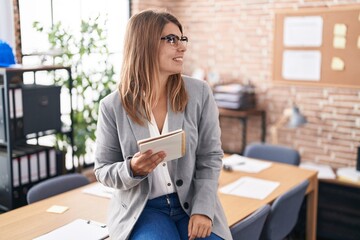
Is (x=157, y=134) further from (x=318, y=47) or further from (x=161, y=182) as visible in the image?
(x=318, y=47)

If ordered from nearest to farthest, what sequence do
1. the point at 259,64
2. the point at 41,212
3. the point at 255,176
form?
1. the point at 41,212
2. the point at 255,176
3. the point at 259,64

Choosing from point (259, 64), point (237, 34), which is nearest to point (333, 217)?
point (259, 64)

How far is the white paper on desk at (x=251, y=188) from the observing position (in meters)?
2.71

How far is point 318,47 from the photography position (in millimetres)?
Answer: 4512

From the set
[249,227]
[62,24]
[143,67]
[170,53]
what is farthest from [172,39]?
[62,24]

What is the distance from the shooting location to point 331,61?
175 inches

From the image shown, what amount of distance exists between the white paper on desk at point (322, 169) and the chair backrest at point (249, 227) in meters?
1.71

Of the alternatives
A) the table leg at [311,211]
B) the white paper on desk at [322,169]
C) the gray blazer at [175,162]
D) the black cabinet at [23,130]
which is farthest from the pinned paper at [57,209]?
the white paper on desk at [322,169]

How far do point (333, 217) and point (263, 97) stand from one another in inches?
63.3

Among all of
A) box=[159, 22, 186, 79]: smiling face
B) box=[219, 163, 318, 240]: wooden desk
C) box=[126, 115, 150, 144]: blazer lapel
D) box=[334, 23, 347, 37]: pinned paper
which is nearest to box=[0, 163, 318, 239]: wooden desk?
box=[219, 163, 318, 240]: wooden desk

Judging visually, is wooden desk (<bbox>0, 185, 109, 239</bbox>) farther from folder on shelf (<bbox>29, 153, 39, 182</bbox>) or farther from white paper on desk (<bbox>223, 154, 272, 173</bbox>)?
white paper on desk (<bbox>223, 154, 272, 173</bbox>)

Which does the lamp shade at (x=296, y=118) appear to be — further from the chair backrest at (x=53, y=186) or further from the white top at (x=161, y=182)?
the white top at (x=161, y=182)

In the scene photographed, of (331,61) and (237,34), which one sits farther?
(237,34)

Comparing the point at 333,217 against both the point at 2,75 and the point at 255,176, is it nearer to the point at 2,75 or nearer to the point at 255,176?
the point at 255,176
